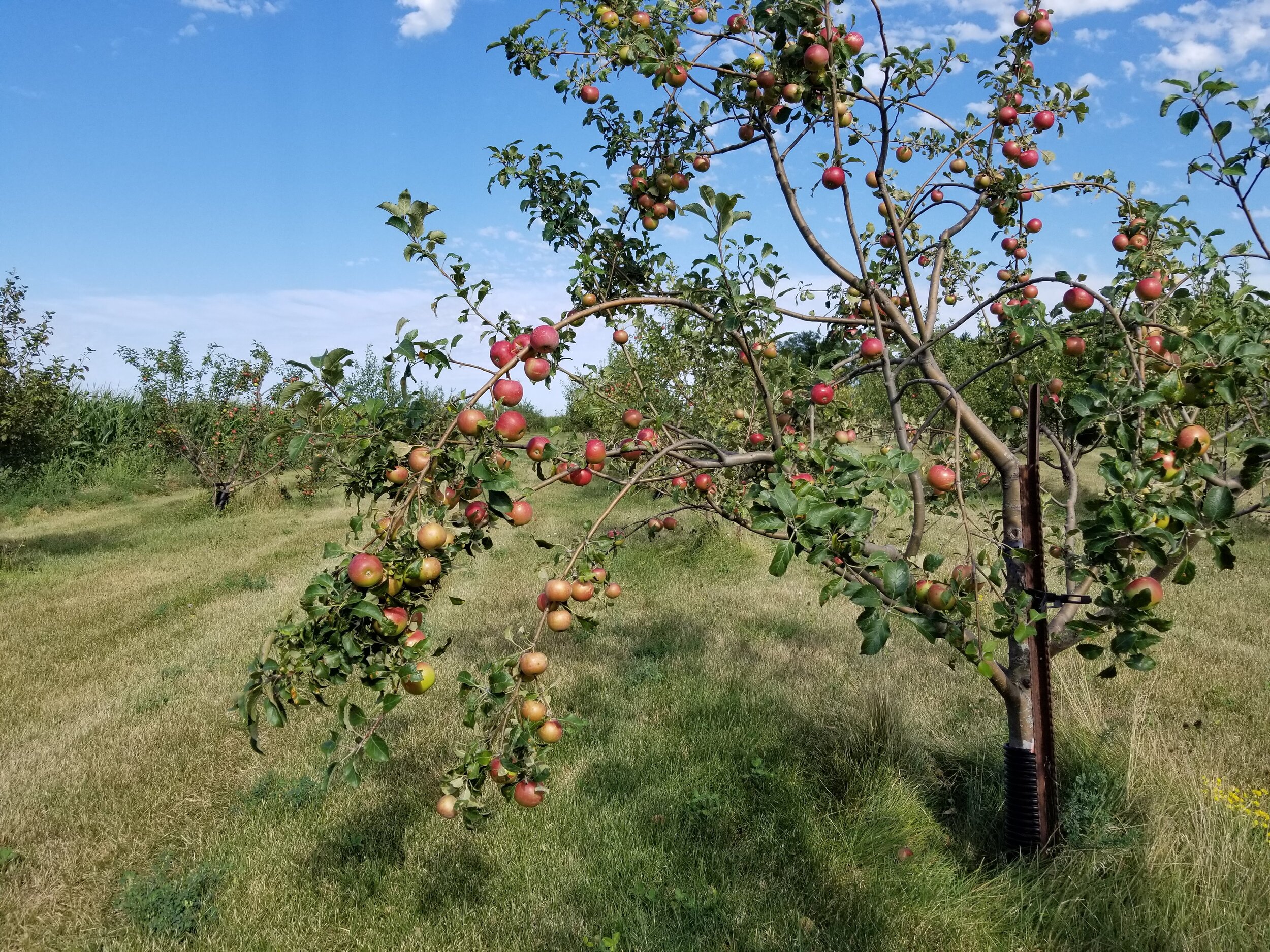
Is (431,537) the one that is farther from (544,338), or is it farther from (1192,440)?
(1192,440)

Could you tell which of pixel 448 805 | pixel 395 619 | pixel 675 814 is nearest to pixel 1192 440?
pixel 395 619

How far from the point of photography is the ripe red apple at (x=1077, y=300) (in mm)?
2262

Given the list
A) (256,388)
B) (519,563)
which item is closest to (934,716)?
(519,563)

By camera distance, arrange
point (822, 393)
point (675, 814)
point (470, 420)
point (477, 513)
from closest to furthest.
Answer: point (470, 420)
point (477, 513)
point (822, 393)
point (675, 814)

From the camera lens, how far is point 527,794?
1.84 metres

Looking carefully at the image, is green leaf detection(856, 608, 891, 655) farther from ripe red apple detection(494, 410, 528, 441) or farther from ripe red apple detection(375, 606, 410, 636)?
ripe red apple detection(375, 606, 410, 636)

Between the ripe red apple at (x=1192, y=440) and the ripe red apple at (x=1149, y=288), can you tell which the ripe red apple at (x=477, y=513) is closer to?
the ripe red apple at (x=1192, y=440)

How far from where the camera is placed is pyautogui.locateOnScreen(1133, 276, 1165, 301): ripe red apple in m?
2.29

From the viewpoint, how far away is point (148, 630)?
6.64 metres

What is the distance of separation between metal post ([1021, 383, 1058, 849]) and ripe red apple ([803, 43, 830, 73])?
123 cm

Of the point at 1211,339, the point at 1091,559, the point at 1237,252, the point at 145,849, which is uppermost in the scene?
the point at 1237,252

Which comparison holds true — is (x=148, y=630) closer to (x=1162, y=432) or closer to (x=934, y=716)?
(x=934, y=716)

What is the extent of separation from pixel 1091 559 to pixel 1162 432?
42 centimetres

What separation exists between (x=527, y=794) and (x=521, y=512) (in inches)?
27.9
